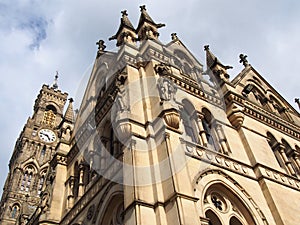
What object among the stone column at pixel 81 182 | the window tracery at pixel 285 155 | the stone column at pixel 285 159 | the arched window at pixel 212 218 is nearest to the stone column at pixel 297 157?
the window tracery at pixel 285 155

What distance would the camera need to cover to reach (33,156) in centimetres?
5462

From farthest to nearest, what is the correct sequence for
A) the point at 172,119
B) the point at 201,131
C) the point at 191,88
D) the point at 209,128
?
1. the point at 191,88
2. the point at 209,128
3. the point at 201,131
4. the point at 172,119

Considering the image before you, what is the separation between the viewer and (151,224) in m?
10.1

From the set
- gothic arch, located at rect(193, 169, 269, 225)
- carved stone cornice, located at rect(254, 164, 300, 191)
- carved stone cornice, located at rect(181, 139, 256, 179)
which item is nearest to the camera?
gothic arch, located at rect(193, 169, 269, 225)

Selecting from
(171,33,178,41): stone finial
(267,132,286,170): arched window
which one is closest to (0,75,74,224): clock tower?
(171,33,178,41): stone finial

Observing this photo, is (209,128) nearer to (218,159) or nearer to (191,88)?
(191,88)

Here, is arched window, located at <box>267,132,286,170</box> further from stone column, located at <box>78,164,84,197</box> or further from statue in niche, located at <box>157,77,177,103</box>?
stone column, located at <box>78,164,84,197</box>

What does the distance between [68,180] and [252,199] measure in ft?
32.6

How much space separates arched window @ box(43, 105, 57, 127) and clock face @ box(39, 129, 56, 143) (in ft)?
7.67

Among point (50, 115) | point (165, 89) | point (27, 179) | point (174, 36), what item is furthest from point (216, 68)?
point (50, 115)

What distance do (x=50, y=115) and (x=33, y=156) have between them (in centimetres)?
1144

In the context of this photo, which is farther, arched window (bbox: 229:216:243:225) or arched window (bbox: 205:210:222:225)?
arched window (bbox: 229:216:243:225)

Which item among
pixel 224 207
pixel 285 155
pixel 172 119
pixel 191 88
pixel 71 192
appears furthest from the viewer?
pixel 285 155

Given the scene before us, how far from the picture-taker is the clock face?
58.7 meters
